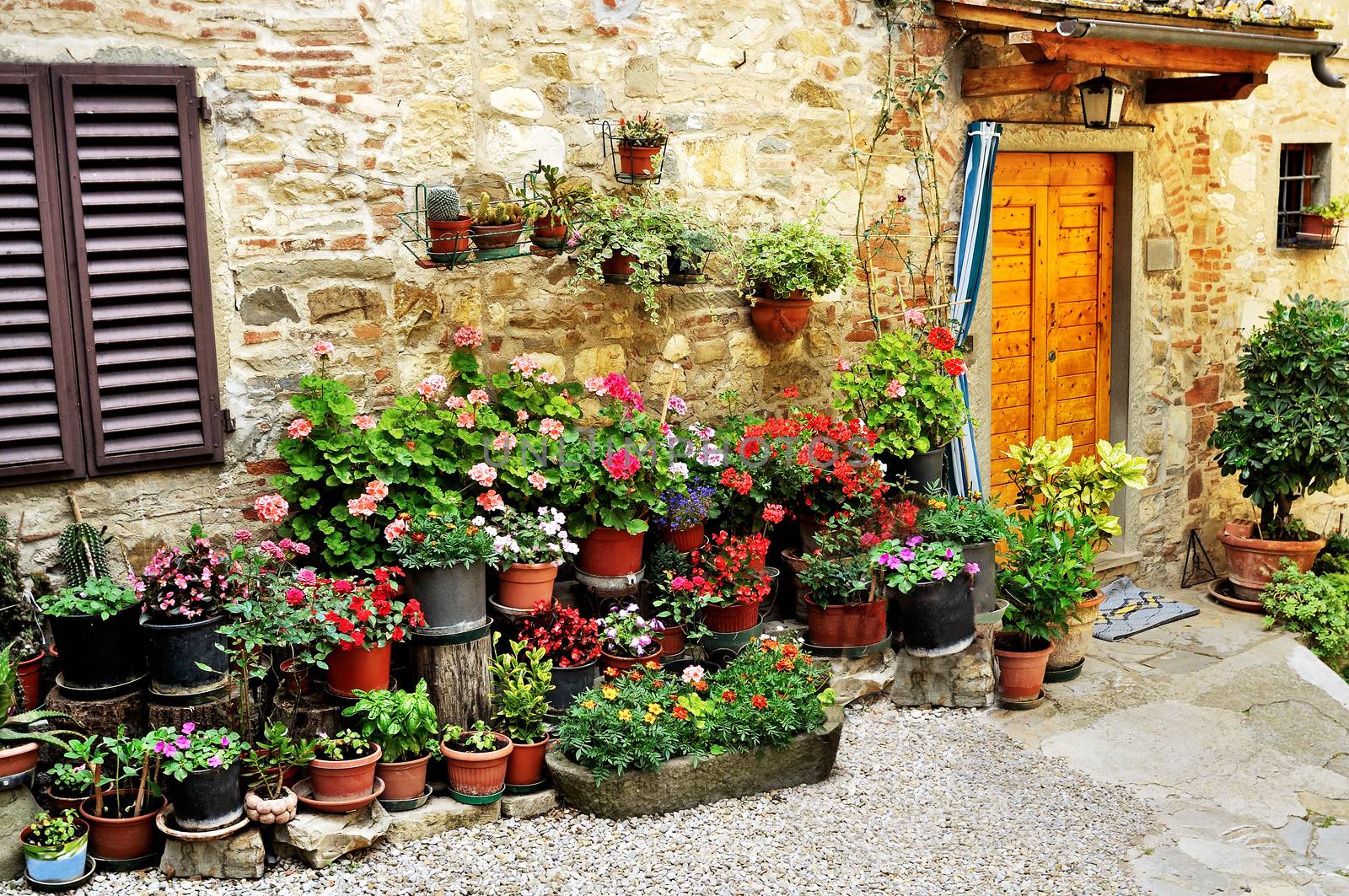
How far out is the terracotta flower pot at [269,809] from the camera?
13.1 ft

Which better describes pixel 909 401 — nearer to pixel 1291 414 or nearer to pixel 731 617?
pixel 731 617

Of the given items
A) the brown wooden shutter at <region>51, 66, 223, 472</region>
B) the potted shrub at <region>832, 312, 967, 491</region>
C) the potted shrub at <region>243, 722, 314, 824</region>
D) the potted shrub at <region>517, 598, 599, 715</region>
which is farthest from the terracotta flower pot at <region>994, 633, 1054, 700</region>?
the brown wooden shutter at <region>51, 66, 223, 472</region>

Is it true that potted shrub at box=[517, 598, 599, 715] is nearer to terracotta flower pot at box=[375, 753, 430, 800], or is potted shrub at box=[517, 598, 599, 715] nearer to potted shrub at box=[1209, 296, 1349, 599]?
terracotta flower pot at box=[375, 753, 430, 800]

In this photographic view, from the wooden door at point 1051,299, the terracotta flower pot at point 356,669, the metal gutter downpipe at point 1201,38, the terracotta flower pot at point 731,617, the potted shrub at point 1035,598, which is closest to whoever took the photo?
the terracotta flower pot at point 356,669

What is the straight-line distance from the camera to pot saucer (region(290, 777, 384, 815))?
4.10 metres

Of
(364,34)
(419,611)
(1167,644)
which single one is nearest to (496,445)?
(419,611)

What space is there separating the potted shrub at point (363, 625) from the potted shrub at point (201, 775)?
474 mm

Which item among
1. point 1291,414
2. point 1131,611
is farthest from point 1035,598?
point 1291,414

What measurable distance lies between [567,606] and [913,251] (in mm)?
2872

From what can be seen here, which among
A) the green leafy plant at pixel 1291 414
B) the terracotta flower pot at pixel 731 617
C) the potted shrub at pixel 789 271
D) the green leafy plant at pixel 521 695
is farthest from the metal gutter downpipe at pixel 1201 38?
the green leafy plant at pixel 521 695

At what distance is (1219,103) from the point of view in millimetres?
8062

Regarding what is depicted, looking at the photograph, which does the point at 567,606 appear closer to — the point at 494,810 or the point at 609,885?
the point at 494,810

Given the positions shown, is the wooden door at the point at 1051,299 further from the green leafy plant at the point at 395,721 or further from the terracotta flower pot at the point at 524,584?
the green leafy plant at the point at 395,721

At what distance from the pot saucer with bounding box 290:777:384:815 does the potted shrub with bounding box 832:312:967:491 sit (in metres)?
2.83
